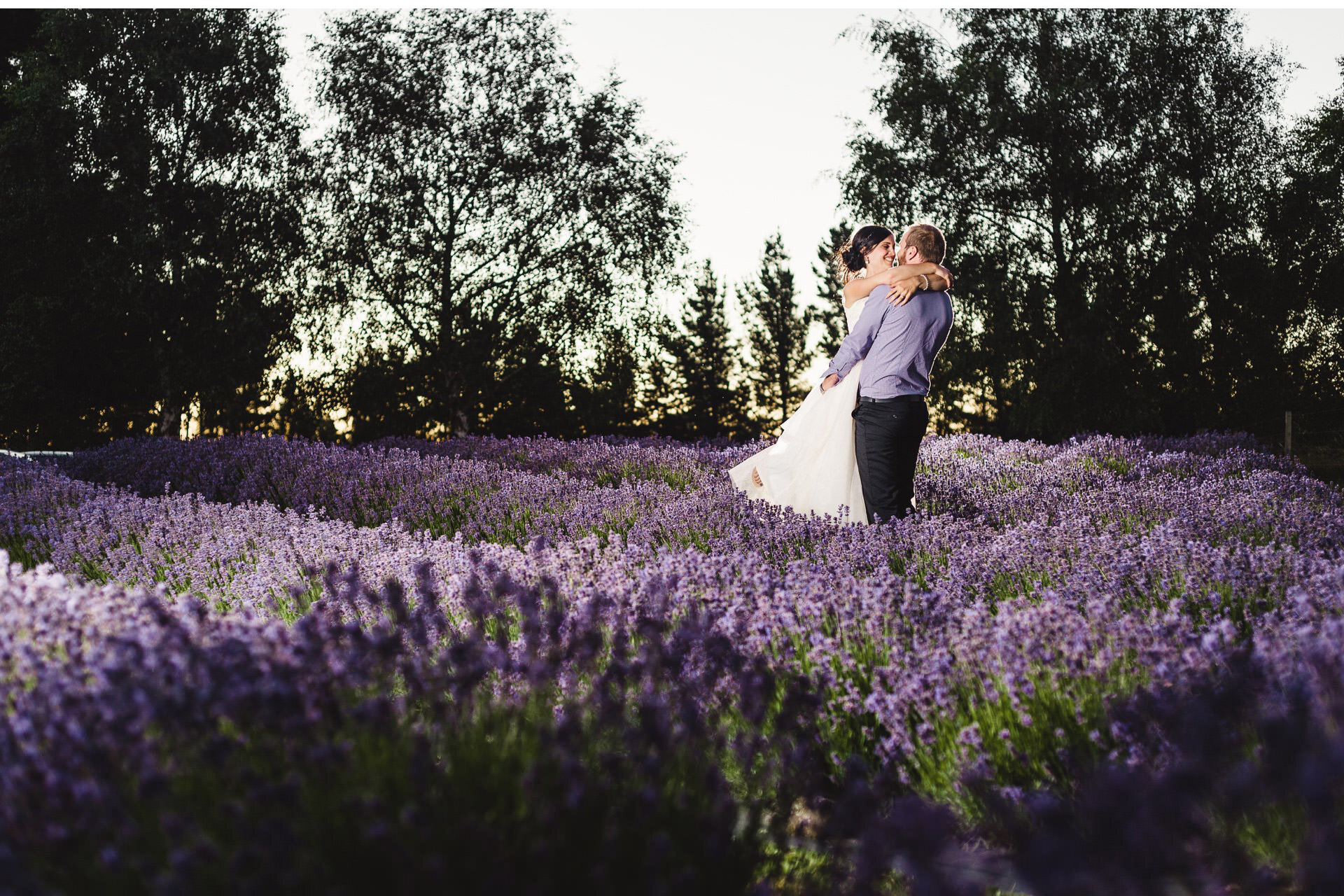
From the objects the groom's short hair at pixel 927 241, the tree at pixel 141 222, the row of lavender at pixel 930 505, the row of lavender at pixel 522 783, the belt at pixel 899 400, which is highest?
the tree at pixel 141 222

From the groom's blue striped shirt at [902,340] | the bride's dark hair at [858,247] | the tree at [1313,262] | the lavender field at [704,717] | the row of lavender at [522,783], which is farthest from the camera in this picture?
the tree at [1313,262]

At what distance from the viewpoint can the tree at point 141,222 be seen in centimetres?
1988

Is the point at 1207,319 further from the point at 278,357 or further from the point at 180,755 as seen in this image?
the point at 180,755

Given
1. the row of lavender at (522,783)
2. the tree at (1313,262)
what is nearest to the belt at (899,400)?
the row of lavender at (522,783)

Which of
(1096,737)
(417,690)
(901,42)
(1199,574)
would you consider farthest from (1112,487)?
(901,42)

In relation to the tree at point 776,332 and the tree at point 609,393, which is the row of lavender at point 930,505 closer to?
the tree at point 609,393

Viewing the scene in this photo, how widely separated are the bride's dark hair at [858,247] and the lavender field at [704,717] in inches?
71.3

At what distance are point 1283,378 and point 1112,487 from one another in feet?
60.8

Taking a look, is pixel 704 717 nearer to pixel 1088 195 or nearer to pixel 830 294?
pixel 1088 195

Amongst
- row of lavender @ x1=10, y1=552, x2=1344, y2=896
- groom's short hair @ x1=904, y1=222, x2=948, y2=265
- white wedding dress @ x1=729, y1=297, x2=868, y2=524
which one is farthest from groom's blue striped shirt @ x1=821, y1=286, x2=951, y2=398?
row of lavender @ x1=10, y1=552, x2=1344, y2=896

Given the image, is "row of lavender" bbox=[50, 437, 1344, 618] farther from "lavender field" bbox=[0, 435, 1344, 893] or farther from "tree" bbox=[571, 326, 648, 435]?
"tree" bbox=[571, 326, 648, 435]

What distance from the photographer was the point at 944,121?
826 inches

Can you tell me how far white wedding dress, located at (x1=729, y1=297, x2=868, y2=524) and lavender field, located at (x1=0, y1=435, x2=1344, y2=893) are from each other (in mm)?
1189

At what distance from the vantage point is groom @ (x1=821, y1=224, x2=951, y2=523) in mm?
5492
